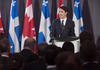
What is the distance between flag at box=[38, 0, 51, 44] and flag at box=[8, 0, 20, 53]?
0.92m

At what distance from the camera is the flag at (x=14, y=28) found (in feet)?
20.9

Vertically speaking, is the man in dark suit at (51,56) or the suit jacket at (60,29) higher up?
the suit jacket at (60,29)

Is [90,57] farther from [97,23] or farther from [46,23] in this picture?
[97,23]

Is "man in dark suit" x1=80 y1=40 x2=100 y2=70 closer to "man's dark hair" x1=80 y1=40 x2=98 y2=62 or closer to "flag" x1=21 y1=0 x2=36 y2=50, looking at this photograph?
"man's dark hair" x1=80 y1=40 x2=98 y2=62

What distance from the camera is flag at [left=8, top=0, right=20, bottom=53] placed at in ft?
20.9

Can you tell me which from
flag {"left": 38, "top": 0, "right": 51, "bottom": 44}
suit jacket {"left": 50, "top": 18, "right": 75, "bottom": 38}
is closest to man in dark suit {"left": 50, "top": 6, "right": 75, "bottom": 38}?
suit jacket {"left": 50, "top": 18, "right": 75, "bottom": 38}

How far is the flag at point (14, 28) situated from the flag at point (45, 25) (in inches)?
36.1

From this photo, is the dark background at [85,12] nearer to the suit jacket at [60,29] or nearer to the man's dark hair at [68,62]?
the suit jacket at [60,29]

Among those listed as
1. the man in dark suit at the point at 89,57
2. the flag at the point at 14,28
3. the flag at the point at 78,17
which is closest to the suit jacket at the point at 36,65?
the man in dark suit at the point at 89,57

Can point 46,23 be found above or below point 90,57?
above

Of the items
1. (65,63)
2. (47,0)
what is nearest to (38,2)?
(47,0)

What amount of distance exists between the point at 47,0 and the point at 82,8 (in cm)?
168

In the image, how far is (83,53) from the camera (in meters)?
1.85

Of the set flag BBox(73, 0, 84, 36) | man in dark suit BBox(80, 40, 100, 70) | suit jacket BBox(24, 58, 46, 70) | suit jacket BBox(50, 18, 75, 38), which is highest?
flag BBox(73, 0, 84, 36)
